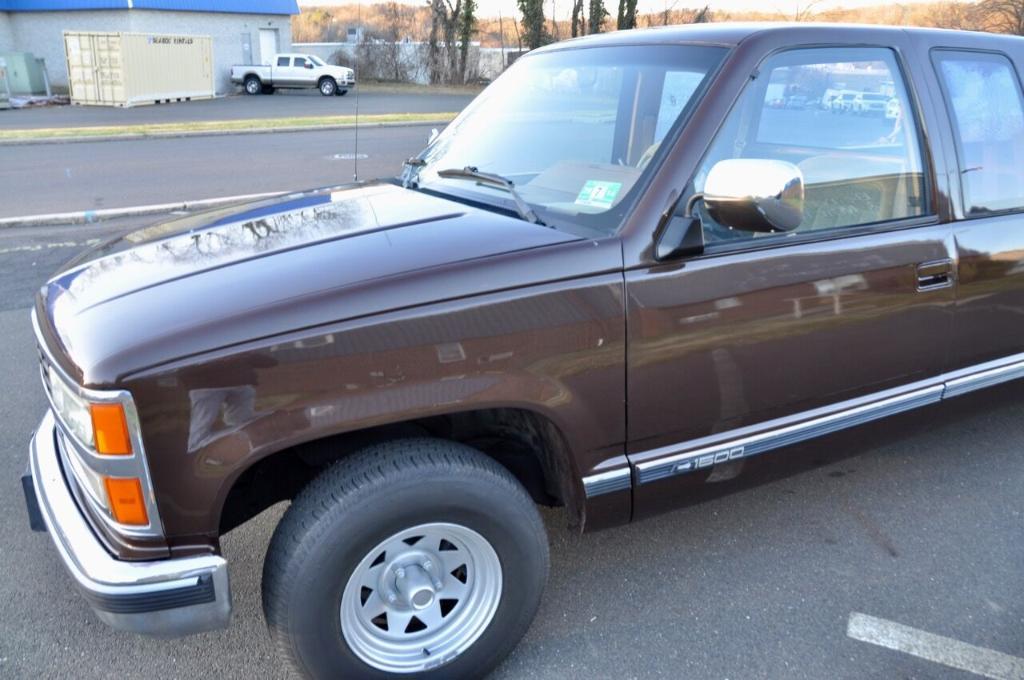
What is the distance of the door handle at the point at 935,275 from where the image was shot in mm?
2994

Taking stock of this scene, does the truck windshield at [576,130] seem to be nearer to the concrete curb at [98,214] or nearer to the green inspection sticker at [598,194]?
the green inspection sticker at [598,194]

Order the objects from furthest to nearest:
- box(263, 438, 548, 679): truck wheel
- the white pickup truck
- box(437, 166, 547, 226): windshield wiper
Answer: the white pickup truck < box(437, 166, 547, 226): windshield wiper < box(263, 438, 548, 679): truck wheel

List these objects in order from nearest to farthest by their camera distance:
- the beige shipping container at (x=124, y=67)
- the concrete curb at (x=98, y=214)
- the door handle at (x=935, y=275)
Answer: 1. the door handle at (x=935, y=275)
2. the concrete curb at (x=98, y=214)
3. the beige shipping container at (x=124, y=67)

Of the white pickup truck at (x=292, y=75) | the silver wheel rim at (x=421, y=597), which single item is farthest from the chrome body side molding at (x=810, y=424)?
the white pickup truck at (x=292, y=75)

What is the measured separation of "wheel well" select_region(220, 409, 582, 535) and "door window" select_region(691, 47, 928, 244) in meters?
1.16

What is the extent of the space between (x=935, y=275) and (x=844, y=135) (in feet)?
1.99

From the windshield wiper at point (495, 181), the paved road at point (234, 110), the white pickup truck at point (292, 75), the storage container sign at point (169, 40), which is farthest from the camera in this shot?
the white pickup truck at point (292, 75)

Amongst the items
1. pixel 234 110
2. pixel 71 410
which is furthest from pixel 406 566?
pixel 234 110

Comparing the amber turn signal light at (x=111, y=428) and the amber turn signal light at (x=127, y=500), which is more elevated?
the amber turn signal light at (x=111, y=428)

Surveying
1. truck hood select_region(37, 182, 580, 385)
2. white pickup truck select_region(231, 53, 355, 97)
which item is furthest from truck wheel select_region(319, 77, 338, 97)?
truck hood select_region(37, 182, 580, 385)

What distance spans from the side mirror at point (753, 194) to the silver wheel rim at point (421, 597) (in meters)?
1.18

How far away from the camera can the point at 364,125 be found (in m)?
20.0

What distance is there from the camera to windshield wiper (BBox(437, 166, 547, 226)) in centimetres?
266

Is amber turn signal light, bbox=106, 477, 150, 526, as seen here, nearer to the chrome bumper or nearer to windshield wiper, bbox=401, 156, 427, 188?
the chrome bumper
